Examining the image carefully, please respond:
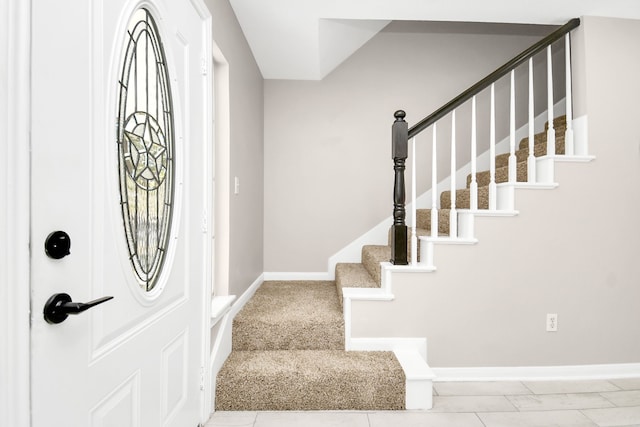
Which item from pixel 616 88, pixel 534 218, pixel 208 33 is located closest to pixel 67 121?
pixel 208 33

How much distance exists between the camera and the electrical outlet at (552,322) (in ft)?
7.57

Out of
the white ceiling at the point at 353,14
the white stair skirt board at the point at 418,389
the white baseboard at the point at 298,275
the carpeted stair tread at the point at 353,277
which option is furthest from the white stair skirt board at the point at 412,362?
the white ceiling at the point at 353,14

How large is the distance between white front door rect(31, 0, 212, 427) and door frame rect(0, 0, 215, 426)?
2 cm

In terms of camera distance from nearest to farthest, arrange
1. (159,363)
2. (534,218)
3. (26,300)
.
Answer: (26,300) → (159,363) → (534,218)

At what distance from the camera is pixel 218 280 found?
215cm

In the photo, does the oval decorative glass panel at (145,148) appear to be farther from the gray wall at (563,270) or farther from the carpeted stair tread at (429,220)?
the carpeted stair tread at (429,220)

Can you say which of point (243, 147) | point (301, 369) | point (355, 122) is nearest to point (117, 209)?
point (301, 369)

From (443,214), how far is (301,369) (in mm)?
1569

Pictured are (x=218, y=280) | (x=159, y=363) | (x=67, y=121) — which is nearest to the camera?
(x=67, y=121)


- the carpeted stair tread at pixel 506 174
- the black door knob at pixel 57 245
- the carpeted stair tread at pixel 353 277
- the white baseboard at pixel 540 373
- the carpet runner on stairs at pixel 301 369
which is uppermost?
the carpeted stair tread at pixel 506 174

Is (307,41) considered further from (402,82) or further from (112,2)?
(112,2)

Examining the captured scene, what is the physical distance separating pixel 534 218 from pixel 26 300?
2.57 metres

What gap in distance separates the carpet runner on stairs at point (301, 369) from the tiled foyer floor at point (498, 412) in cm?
6

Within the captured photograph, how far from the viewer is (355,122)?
3.43 meters
